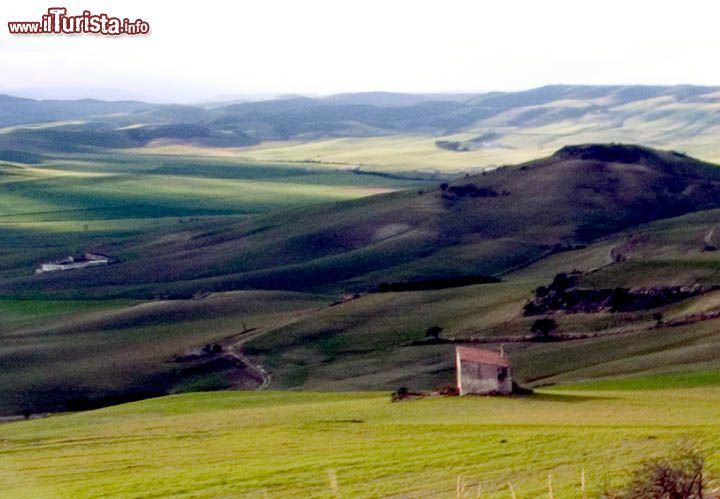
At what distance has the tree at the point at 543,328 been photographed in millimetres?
66181

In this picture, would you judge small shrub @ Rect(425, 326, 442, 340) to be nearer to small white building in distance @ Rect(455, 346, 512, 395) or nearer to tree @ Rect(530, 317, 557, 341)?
tree @ Rect(530, 317, 557, 341)

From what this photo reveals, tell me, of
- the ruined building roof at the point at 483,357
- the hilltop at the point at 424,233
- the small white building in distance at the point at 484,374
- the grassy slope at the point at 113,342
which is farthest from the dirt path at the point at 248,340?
the hilltop at the point at 424,233

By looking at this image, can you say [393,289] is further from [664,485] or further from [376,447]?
[664,485]

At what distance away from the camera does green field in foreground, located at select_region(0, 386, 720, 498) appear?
2266 cm

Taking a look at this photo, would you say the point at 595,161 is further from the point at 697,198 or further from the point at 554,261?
the point at 554,261

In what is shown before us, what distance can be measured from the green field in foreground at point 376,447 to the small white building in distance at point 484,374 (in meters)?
1.35

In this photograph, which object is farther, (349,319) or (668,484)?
(349,319)

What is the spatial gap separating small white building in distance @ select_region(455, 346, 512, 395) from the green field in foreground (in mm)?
1354

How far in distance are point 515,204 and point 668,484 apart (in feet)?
397

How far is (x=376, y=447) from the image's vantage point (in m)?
27.2

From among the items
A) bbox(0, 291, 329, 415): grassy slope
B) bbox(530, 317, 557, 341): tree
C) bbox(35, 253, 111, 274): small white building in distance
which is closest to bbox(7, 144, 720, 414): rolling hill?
bbox(0, 291, 329, 415): grassy slope

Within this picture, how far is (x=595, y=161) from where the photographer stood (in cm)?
14950

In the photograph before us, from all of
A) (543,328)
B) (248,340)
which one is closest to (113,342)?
(248,340)

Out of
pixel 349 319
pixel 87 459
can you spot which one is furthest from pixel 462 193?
pixel 87 459
